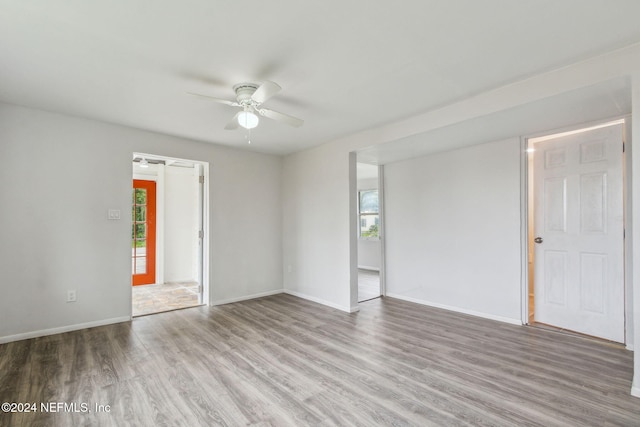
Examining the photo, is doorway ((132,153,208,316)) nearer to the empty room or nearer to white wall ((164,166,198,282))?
white wall ((164,166,198,282))

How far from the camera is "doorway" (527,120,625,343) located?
2.97 meters

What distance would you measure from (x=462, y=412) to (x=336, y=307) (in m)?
2.48

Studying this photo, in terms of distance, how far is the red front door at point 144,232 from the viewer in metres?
5.82

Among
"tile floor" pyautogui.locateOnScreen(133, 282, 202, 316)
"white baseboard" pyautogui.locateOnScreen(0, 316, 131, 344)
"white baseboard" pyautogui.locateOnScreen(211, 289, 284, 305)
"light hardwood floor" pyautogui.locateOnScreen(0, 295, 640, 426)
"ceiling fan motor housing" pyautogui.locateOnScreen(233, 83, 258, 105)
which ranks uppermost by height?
"ceiling fan motor housing" pyautogui.locateOnScreen(233, 83, 258, 105)

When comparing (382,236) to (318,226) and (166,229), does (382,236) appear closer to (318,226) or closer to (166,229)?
(318,226)

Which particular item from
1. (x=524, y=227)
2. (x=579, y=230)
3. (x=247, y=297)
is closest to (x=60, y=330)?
(x=247, y=297)

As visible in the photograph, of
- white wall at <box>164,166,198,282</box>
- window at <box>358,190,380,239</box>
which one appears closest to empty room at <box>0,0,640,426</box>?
white wall at <box>164,166,198,282</box>

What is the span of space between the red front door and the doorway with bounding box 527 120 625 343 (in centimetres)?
→ 631

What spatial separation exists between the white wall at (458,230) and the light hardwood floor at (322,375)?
53cm

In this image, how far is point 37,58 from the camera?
86.0 inches

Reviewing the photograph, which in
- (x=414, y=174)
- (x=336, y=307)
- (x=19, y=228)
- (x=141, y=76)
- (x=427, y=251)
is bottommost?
(x=336, y=307)

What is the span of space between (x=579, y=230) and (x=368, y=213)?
4945 millimetres

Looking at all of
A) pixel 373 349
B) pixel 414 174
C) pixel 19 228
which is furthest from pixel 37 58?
pixel 414 174

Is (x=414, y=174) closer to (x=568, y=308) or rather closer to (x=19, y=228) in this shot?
(x=568, y=308)
